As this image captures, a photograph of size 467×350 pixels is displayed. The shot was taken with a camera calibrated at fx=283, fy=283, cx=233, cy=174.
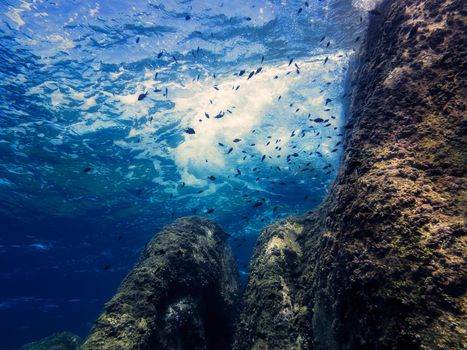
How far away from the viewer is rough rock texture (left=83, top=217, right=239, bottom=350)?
436 cm

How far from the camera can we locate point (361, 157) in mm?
3541

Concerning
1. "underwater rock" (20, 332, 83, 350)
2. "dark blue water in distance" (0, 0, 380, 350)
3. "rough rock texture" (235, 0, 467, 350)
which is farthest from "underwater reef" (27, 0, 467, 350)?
"underwater rock" (20, 332, 83, 350)

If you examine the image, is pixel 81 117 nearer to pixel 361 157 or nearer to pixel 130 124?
pixel 130 124

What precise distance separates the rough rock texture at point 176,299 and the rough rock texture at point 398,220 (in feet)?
4.03

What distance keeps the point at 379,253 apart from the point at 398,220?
367 mm

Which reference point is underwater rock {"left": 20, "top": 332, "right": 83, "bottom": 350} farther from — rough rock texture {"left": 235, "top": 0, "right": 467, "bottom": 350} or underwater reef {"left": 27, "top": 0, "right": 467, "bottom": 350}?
rough rock texture {"left": 235, "top": 0, "right": 467, "bottom": 350}

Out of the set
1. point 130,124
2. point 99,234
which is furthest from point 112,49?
point 99,234

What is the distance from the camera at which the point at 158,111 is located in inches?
605

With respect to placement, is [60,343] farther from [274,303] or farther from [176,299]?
[274,303]

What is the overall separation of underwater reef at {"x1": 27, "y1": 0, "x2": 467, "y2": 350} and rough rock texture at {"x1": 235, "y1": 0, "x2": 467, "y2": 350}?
1 cm

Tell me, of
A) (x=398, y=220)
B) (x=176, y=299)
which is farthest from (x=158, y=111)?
(x=398, y=220)

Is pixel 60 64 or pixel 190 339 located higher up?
pixel 60 64

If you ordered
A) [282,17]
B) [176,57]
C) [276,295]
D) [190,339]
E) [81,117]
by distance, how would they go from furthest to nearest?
1. [81,117]
2. [176,57]
3. [282,17]
4. [190,339]
5. [276,295]

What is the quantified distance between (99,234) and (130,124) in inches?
574
